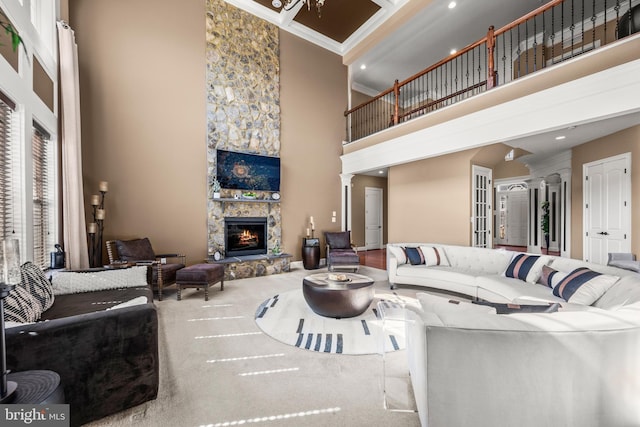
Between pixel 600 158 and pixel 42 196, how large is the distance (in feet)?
28.9

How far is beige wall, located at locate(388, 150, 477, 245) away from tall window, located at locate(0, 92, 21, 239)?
20.5 ft

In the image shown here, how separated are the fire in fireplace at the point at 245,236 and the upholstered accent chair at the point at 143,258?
1228 millimetres

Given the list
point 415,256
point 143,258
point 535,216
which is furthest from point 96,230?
point 535,216

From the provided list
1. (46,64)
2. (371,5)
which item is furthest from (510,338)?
(371,5)

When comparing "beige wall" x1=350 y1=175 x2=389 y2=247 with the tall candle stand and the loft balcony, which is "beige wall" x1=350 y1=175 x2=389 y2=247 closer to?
the loft balcony

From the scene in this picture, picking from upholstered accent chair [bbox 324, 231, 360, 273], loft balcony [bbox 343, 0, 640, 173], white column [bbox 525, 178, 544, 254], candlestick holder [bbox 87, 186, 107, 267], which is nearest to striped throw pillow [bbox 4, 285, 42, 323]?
candlestick holder [bbox 87, 186, 107, 267]

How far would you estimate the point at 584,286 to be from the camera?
2.35 m

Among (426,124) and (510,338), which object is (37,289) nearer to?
(510,338)

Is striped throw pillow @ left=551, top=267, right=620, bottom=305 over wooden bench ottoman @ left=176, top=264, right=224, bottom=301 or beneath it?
over

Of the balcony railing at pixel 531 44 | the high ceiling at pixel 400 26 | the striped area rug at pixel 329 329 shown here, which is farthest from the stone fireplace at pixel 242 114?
the balcony railing at pixel 531 44

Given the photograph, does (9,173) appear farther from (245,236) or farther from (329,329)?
(245,236)

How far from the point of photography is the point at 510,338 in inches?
49.4

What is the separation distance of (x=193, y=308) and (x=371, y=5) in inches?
265

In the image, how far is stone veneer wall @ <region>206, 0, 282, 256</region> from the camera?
5430 millimetres
